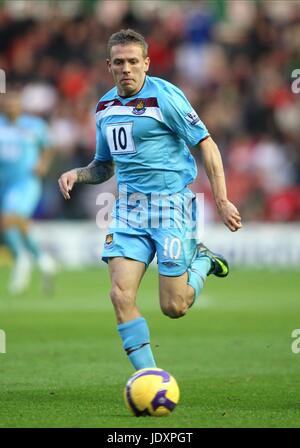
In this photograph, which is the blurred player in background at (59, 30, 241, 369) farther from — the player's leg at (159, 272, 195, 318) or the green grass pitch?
the green grass pitch

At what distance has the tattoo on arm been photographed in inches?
317

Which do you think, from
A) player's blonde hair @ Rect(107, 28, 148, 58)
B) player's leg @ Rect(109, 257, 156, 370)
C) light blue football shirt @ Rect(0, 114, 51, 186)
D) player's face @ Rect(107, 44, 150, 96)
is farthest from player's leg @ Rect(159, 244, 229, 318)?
light blue football shirt @ Rect(0, 114, 51, 186)

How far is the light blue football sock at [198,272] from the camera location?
797 cm

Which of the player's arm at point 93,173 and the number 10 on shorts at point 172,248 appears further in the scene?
the player's arm at point 93,173

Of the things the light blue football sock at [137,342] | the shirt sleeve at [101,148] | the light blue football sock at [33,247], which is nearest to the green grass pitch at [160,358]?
the light blue football sock at [137,342]

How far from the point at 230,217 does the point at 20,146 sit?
10200mm

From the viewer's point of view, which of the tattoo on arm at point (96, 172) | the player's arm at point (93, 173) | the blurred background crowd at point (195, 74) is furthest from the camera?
the blurred background crowd at point (195, 74)

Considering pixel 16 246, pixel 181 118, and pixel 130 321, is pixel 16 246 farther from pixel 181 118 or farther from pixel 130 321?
pixel 130 321

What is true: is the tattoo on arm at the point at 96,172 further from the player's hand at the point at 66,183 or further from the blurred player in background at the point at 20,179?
the blurred player in background at the point at 20,179

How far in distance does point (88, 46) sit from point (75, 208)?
3654mm

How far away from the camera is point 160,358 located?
32.7 ft

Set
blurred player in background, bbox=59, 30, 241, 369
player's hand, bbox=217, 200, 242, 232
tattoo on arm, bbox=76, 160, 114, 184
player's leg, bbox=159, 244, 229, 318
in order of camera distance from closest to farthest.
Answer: player's hand, bbox=217, 200, 242, 232, blurred player in background, bbox=59, 30, 241, 369, player's leg, bbox=159, 244, 229, 318, tattoo on arm, bbox=76, 160, 114, 184

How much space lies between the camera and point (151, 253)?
771 centimetres

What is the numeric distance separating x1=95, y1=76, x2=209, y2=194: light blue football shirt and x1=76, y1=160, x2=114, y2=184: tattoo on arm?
0.27 m
